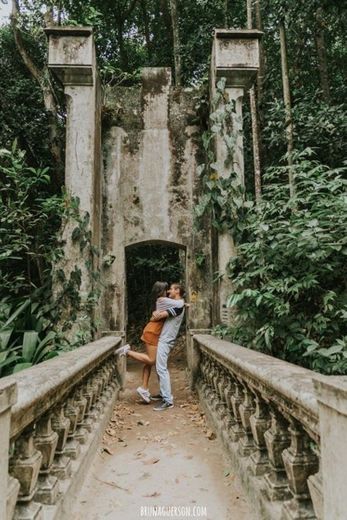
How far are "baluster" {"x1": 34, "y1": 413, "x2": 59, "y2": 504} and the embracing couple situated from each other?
3346 millimetres

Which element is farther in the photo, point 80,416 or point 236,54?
point 236,54

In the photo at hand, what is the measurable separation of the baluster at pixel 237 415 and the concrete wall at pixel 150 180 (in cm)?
362

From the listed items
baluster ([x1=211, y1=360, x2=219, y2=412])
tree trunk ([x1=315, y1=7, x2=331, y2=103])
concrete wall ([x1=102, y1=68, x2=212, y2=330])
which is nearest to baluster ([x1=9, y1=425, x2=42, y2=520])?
baluster ([x1=211, y1=360, x2=219, y2=412])

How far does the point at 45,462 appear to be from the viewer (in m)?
2.08

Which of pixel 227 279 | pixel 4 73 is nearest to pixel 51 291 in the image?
pixel 227 279

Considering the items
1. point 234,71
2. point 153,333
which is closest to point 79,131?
point 234,71

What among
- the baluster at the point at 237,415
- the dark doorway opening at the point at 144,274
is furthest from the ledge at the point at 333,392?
the dark doorway opening at the point at 144,274

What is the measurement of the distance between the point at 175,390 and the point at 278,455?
16.4ft

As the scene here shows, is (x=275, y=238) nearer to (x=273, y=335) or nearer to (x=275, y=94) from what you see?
(x=273, y=335)

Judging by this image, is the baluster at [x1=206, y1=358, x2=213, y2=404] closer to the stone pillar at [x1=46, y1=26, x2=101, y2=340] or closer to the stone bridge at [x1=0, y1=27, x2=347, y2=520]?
the stone bridge at [x1=0, y1=27, x2=347, y2=520]

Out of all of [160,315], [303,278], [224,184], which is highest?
[224,184]

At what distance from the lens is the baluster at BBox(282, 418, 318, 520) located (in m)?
1.75

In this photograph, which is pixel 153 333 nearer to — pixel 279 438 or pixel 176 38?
pixel 279 438

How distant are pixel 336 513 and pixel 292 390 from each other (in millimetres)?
534
